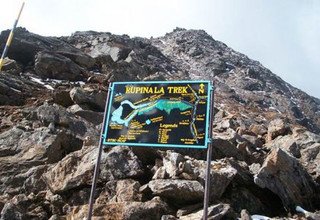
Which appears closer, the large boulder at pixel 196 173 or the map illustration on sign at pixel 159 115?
the map illustration on sign at pixel 159 115

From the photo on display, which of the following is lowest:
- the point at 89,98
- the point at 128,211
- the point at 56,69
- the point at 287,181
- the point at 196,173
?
the point at 128,211

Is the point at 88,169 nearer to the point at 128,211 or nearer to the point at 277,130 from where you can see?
the point at 128,211

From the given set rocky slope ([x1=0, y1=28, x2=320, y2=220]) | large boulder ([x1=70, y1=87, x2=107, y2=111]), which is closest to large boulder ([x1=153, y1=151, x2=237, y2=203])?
rocky slope ([x1=0, y1=28, x2=320, y2=220])

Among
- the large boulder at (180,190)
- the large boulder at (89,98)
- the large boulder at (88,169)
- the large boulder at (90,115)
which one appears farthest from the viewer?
the large boulder at (89,98)

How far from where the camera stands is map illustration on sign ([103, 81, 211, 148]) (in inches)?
515

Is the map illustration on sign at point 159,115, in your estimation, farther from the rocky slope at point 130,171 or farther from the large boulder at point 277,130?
the large boulder at point 277,130

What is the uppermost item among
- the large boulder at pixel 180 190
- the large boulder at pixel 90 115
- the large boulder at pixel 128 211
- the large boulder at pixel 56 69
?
the large boulder at pixel 56 69

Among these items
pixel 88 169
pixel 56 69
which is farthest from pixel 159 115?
pixel 56 69

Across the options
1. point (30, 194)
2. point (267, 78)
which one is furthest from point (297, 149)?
point (267, 78)

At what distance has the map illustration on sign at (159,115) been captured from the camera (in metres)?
13.1

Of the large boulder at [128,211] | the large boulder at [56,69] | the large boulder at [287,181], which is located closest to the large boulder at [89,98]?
the large boulder at [56,69]

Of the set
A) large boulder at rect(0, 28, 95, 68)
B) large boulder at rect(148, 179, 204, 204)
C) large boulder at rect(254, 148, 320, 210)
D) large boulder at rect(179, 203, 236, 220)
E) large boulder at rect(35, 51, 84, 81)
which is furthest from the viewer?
large boulder at rect(0, 28, 95, 68)

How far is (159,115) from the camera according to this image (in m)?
13.7

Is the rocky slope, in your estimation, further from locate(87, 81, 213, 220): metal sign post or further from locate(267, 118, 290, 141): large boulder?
locate(87, 81, 213, 220): metal sign post
